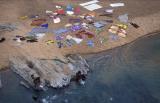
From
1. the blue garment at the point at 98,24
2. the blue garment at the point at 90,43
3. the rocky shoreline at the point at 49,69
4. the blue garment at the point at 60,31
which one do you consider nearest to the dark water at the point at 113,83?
the rocky shoreline at the point at 49,69

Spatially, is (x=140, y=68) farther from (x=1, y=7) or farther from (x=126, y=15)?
(x=1, y=7)

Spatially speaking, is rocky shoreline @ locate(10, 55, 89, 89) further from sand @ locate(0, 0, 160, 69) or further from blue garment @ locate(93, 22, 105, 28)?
blue garment @ locate(93, 22, 105, 28)

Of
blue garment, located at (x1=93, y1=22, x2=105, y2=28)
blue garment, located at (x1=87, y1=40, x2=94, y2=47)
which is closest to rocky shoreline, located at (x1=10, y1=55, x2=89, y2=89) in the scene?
blue garment, located at (x1=87, y1=40, x2=94, y2=47)

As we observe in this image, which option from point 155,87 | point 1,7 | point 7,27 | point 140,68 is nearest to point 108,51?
point 140,68

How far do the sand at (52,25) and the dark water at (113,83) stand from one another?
0.62 m

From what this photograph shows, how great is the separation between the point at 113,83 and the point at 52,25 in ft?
13.9

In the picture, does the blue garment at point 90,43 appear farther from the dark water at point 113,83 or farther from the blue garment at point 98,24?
the blue garment at point 98,24

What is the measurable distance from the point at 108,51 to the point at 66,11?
3327 mm

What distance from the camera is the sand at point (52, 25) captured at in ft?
45.3

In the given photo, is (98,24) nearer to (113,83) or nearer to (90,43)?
(90,43)

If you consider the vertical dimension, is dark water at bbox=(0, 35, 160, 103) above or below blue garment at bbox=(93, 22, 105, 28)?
below

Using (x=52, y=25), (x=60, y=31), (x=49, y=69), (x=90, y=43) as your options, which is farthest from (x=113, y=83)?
(x=52, y=25)

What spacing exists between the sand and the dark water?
2.03 ft

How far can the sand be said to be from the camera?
13820mm
